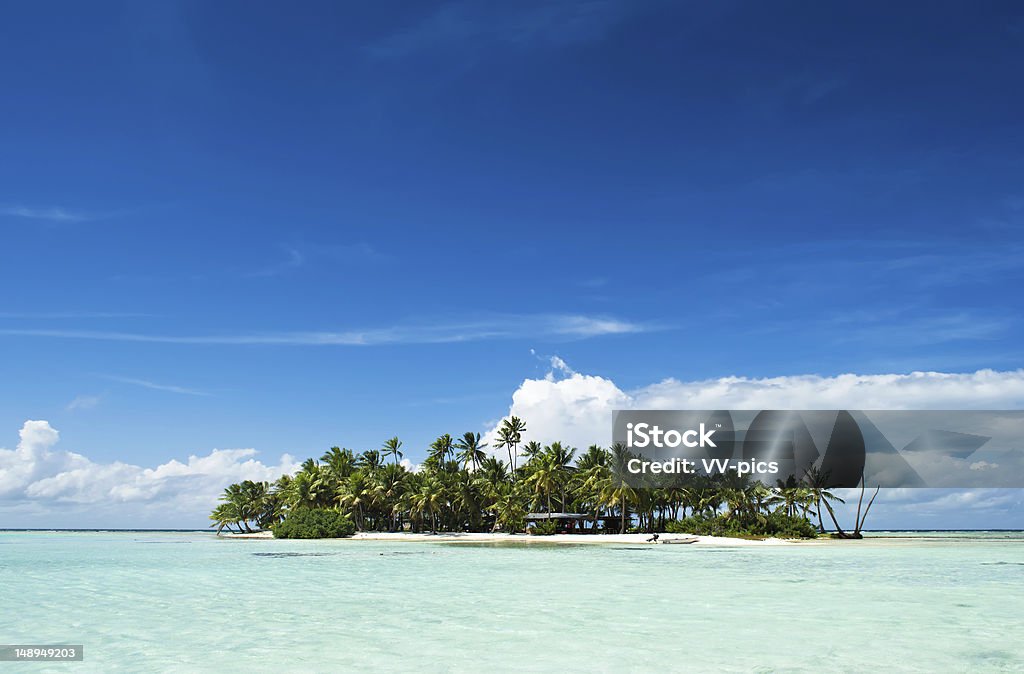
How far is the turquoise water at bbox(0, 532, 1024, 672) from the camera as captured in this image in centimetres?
1193

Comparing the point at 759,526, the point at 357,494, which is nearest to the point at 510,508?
the point at 357,494

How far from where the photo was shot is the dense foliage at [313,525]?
7825 cm

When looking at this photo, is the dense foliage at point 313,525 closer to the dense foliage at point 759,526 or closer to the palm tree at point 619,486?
the palm tree at point 619,486

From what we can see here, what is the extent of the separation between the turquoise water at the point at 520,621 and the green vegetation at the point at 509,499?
46.0 metres

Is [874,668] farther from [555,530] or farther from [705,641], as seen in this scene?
[555,530]

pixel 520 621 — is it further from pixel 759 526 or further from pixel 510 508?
pixel 510 508

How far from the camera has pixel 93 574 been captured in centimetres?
3062

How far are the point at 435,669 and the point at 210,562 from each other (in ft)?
105

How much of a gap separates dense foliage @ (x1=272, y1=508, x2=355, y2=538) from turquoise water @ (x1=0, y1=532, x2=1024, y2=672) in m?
49.3

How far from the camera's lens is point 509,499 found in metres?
82.9

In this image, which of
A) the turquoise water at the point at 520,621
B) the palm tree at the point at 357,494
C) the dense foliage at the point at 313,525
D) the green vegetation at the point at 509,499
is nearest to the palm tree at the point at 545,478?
the green vegetation at the point at 509,499

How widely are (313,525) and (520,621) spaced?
2670 inches

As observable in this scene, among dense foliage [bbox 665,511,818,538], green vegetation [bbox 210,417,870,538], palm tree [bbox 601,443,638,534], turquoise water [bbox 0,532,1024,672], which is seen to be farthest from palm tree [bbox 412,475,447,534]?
turquoise water [bbox 0,532,1024,672]

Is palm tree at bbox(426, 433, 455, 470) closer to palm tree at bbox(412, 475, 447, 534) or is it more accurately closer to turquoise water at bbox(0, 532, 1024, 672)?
palm tree at bbox(412, 475, 447, 534)
